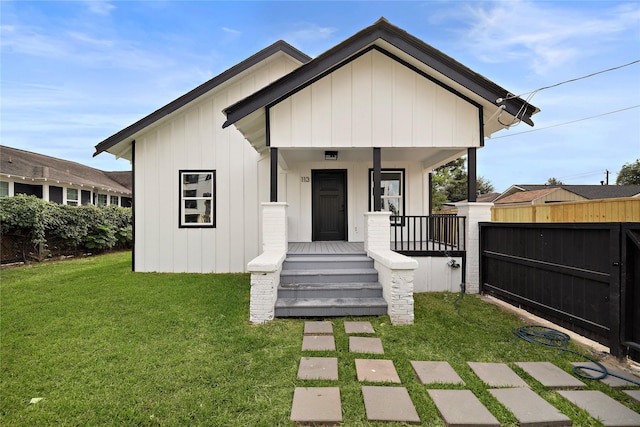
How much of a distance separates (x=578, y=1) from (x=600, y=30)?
227 cm

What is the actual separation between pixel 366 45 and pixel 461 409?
5306 mm

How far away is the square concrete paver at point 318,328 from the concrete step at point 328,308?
27 cm

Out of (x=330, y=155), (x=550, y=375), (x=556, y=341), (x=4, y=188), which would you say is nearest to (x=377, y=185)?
(x=330, y=155)

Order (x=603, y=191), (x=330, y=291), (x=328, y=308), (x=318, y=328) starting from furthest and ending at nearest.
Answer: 1. (x=603, y=191)
2. (x=330, y=291)
3. (x=328, y=308)
4. (x=318, y=328)

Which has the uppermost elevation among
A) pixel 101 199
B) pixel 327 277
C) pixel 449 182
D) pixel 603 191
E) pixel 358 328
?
pixel 449 182

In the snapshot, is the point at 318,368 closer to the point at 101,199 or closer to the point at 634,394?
the point at 634,394

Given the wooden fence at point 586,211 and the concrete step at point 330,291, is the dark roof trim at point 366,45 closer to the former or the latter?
the wooden fence at point 586,211

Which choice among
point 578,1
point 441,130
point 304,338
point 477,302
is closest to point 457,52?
point 578,1

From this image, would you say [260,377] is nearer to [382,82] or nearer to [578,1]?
[382,82]

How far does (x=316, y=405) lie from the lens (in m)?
2.31

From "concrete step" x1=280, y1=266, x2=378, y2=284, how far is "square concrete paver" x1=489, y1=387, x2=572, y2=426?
2766mm

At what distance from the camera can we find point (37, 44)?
9.67m

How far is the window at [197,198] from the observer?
7.82 m

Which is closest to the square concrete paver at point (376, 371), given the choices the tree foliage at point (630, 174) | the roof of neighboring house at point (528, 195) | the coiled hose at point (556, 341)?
the coiled hose at point (556, 341)
